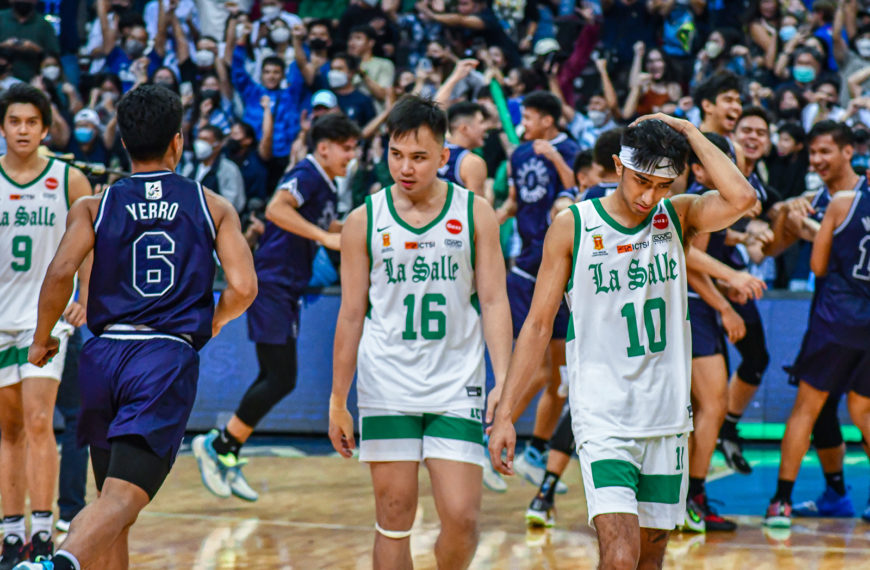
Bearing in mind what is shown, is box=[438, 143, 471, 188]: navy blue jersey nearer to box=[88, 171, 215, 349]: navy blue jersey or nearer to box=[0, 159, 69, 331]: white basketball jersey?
box=[0, 159, 69, 331]: white basketball jersey

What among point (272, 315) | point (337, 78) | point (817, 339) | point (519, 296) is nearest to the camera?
point (817, 339)

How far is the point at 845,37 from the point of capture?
12961 millimetres

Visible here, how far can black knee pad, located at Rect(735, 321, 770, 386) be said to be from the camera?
25.7ft

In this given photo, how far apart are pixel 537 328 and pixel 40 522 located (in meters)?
3.09

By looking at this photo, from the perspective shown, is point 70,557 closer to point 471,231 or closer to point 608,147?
point 471,231

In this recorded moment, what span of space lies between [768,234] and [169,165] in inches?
165

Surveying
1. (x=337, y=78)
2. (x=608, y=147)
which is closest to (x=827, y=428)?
(x=608, y=147)

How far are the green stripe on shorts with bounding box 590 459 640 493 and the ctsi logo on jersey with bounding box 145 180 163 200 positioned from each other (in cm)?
196

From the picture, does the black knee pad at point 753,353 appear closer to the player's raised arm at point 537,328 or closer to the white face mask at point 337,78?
the player's raised arm at point 537,328

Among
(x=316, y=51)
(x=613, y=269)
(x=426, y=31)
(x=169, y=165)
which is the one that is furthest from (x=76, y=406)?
(x=426, y=31)

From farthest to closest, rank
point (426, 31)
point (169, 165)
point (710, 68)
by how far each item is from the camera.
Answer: point (426, 31) → point (710, 68) → point (169, 165)

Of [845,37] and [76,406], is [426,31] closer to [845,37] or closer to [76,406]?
[845,37]

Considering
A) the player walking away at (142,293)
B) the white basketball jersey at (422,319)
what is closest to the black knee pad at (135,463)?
the player walking away at (142,293)

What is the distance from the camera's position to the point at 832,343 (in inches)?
283
